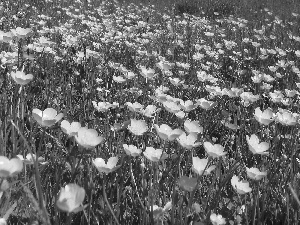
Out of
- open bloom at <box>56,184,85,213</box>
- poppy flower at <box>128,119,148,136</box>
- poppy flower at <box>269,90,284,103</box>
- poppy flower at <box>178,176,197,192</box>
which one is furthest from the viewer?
poppy flower at <box>269,90,284,103</box>

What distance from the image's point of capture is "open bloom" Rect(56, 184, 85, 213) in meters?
0.78

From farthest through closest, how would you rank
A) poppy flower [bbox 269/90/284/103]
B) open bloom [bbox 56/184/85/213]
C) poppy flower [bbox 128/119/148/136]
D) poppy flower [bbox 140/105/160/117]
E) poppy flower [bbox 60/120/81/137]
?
poppy flower [bbox 269/90/284/103] < poppy flower [bbox 140/105/160/117] < poppy flower [bbox 128/119/148/136] < poppy flower [bbox 60/120/81/137] < open bloom [bbox 56/184/85/213]

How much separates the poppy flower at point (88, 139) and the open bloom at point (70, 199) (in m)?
0.27

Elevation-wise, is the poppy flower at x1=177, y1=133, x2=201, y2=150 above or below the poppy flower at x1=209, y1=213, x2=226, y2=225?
above

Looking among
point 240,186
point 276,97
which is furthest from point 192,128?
point 276,97

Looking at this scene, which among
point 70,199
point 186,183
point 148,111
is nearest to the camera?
point 70,199

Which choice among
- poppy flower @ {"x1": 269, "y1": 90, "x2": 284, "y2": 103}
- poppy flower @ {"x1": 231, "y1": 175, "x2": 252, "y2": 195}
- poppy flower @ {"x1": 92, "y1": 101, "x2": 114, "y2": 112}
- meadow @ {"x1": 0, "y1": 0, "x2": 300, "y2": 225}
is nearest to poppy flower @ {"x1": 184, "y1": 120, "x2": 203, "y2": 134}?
meadow @ {"x1": 0, "y1": 0, "x2": 300, "y2": 225}

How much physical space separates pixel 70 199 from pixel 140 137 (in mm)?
1071

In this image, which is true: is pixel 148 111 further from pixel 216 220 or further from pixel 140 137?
pixel 216 220

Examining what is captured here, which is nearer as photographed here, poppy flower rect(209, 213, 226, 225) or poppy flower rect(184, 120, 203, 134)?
poppy flower rect(209, 213, 226, 225)

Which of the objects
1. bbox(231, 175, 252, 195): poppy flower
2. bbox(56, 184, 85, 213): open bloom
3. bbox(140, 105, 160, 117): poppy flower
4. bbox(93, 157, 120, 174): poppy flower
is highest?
bbox(56, 184, 85, 213): open bloom

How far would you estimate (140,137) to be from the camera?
1.86 meters

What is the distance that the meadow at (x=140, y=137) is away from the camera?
1.15 meters

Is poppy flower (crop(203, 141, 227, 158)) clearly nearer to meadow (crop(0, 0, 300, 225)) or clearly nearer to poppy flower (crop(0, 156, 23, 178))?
meadow (crop(0, 0, 300, 225))
